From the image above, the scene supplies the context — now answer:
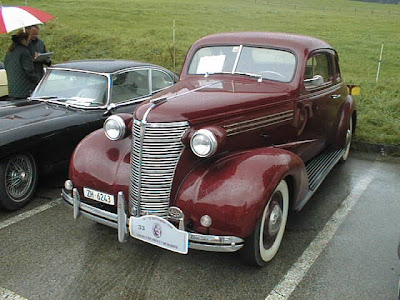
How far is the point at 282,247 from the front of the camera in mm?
3975

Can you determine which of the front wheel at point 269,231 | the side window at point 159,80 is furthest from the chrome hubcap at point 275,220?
the side window at point 159,80

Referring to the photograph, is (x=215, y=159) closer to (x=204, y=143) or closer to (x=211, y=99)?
(x=204, y=143)

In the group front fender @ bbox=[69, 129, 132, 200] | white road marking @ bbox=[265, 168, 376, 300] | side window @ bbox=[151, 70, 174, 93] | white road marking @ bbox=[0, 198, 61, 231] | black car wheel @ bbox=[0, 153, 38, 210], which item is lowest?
white road marking @ bbox=[0, 198, 61, 231]

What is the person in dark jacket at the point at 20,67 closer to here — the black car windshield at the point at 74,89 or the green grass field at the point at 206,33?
the black car windshield at the point at 74,89

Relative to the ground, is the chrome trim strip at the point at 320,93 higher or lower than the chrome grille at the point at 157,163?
higher

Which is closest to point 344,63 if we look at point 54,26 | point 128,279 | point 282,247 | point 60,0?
point 54,26

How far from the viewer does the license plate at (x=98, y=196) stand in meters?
3.68

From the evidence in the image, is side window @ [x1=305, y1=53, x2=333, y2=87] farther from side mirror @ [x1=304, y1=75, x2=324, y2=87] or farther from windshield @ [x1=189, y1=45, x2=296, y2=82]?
windshield @ [x1=189, y1=45, x2=296, y2=82]

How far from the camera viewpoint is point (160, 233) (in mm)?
3195

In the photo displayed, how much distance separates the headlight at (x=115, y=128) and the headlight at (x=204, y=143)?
2.82 ft

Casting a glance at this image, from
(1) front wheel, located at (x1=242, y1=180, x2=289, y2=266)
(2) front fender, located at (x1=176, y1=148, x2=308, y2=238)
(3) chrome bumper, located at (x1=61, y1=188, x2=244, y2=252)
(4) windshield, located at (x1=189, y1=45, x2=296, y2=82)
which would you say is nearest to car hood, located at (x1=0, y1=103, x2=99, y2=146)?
(3) chrome bumper, located at (x1=61, y1=188, x2=244, y2=252)

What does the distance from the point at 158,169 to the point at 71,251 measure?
4.02 feet

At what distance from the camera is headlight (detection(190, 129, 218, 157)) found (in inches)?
128

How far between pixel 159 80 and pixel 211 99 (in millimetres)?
3001
